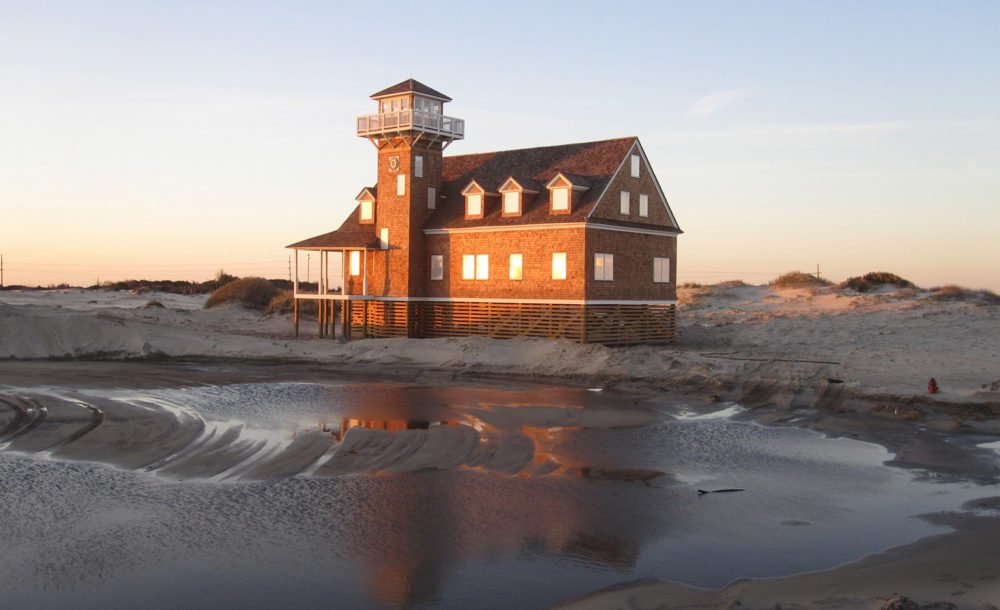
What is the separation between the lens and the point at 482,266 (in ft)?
115

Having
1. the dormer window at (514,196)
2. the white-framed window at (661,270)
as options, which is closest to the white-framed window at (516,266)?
the dormer window at (514,196)

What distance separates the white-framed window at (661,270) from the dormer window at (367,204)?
13.2 meters

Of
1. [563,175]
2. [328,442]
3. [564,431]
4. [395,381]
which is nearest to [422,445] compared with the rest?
[328,442]

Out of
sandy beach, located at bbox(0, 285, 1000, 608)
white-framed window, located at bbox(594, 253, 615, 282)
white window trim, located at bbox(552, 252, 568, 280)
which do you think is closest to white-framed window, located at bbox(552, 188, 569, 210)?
white window trim, located at bbox(552, 252, 568, 280)

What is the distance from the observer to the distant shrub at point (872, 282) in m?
49.8

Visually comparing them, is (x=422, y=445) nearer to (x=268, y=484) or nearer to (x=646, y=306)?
(x=268, y=484)

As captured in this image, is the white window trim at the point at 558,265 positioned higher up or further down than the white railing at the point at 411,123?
further down

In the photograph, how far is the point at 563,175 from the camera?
32.9 metres

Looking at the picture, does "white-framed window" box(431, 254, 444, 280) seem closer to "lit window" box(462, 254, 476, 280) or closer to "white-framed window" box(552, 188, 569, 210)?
"lit window" box(462, 254, 476, 280)

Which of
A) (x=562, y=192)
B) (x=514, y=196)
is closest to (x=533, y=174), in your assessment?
(x=514, y=196)

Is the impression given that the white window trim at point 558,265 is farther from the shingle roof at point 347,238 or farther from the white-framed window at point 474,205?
the shingle roof at point 347,238

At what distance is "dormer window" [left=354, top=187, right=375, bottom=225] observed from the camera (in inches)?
1554

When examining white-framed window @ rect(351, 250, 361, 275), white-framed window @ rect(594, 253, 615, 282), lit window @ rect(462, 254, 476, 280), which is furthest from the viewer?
white-framed window @ rect(351, 250, 361, 275)

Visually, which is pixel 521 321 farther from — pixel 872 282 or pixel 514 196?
pixel 872 282
